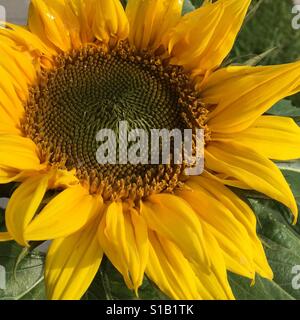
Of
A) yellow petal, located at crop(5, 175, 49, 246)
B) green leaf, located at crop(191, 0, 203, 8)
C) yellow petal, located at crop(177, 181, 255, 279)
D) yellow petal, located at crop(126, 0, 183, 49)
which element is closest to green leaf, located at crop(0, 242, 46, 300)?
yellow petal, located at crop(5, 175, 49, 246)

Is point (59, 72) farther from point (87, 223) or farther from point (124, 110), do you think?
point (87, 223)

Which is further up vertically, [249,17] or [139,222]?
[249,17]

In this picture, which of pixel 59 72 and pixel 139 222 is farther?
pixel 59 72

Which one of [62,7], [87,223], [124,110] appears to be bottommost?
[87,223]

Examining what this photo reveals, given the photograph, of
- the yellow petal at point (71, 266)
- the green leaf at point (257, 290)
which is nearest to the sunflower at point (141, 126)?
the yellow petal at point (71, 266)

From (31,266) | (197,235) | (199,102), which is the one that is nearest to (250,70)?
(199,102)
